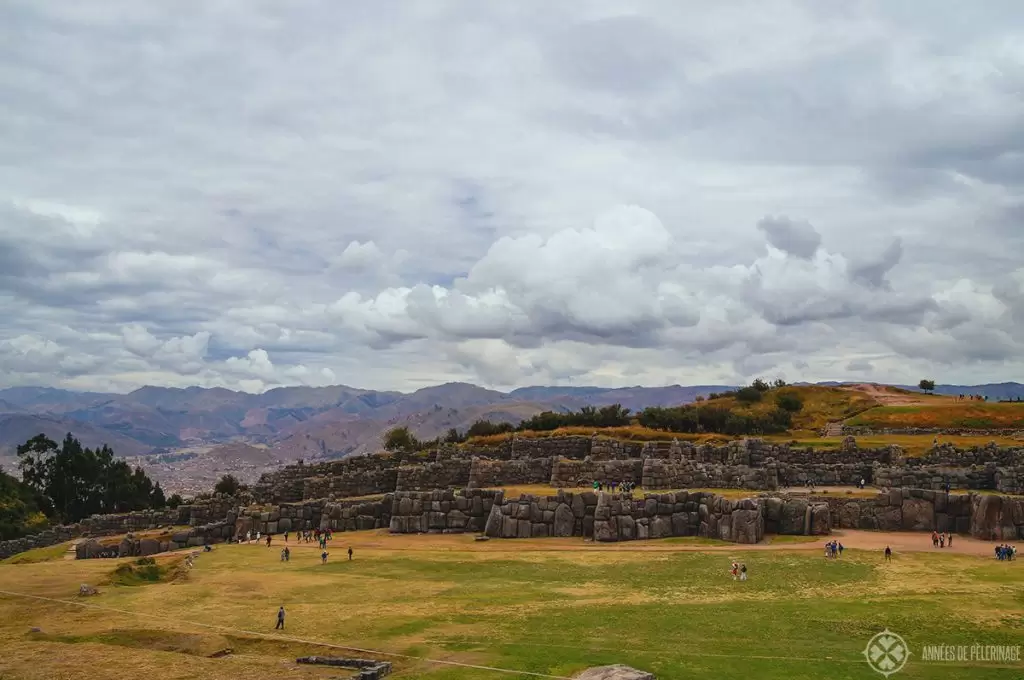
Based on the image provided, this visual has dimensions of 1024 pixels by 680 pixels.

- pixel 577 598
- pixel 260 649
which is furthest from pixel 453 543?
pixel 260 649

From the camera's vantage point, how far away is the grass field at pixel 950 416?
6944cm

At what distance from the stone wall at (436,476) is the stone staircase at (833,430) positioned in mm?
37438

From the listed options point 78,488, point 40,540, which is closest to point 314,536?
point 40,540

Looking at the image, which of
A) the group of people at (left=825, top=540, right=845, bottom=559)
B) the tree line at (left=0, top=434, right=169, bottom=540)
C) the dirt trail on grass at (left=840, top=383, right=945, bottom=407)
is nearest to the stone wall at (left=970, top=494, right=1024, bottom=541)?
the group of people at (left=825, top=540, right=845, bottom=559)

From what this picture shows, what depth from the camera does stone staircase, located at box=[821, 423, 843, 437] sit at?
7294cm

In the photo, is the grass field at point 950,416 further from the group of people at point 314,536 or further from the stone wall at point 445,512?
the group of people at point 314,536

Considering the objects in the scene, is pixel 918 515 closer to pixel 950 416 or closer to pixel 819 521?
pixel 819 521

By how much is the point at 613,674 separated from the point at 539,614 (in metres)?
7.91

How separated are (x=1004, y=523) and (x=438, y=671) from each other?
32068 mm

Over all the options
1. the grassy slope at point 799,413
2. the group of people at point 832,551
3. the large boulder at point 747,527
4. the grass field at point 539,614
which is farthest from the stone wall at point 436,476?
the group of people at point 832,551

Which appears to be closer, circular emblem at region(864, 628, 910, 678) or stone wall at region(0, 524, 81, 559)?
circular emblem at region(864, 628, 910, 678)

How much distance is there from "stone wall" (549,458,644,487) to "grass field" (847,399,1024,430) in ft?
110

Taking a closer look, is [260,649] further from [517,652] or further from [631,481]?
[631,481]

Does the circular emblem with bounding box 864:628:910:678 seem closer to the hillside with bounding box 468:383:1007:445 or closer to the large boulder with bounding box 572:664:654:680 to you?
the large boulder with bounding box 572:664:654:680
